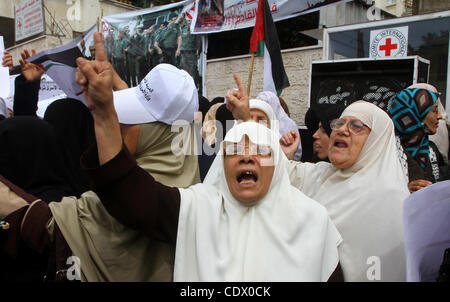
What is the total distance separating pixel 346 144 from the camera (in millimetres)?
1989

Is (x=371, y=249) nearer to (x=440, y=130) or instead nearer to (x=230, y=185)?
(x=230, y=185)

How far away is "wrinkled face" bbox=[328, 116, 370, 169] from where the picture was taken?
1.96 m

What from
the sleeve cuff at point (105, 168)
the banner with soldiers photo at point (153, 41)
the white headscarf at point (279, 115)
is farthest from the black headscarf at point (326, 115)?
the banner with soldiers photo at point (153, 41)

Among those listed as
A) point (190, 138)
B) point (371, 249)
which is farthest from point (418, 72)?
point (190, 138)

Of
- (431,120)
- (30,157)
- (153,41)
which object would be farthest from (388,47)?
(153,41)

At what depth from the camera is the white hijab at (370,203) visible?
1.77 metres

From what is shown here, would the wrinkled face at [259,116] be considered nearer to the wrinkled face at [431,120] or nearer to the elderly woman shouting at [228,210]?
the elderly woman shouting at [228,210]

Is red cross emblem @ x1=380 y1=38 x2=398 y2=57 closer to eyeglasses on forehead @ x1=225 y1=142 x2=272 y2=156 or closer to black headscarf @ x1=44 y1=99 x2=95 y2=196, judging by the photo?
eyeglasses on forehead @ x1=225 y1=142 x2=272 y2=156

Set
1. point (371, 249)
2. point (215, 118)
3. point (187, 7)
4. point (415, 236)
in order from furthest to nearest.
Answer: point (187, 7), point (215, 118), point (371, 249), point (415, 236)

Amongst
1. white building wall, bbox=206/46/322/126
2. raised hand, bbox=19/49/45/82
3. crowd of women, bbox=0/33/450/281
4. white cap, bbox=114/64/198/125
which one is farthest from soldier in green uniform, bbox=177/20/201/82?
white cap, bbox=114/64/198/125

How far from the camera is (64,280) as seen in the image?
4.36 ft

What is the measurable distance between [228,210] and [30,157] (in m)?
0.94

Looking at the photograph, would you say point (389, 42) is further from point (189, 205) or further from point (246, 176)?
point (189, 205)

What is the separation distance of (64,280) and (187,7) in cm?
671
